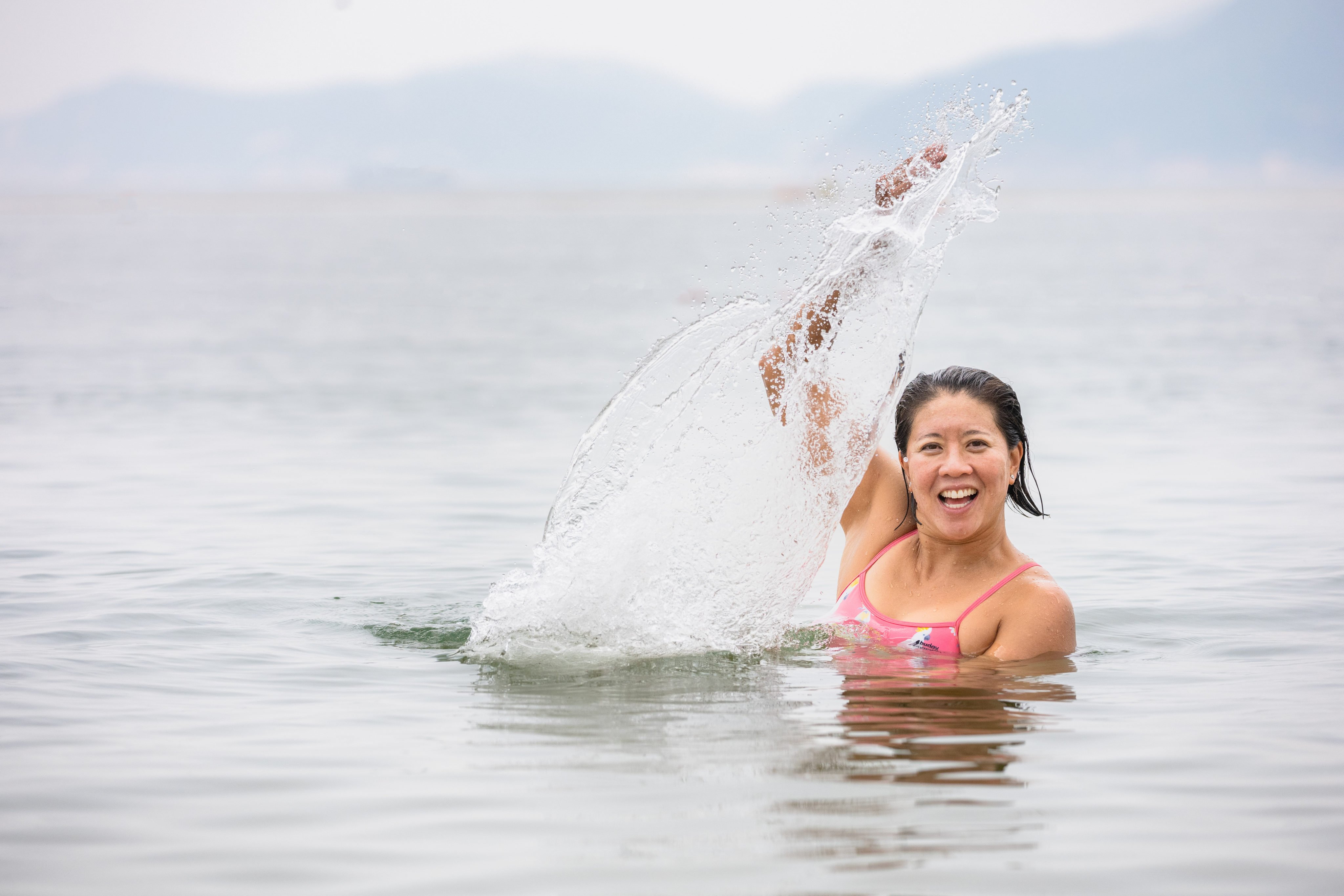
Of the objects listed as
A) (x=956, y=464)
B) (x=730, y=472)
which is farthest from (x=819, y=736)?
(x=730, y=472)

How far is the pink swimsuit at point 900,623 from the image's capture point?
5848 millimetres

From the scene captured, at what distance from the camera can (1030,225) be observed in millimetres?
139500

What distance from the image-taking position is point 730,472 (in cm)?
644

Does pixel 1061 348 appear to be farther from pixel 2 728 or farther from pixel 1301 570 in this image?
pixel 2 728

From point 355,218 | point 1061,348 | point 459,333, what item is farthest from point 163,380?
point 355,218

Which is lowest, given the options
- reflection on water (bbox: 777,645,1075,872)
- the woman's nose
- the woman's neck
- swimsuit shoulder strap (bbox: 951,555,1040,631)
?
reflection on water (bbox: 777,645,1075,872)

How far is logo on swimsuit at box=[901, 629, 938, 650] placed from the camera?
19.5 ft

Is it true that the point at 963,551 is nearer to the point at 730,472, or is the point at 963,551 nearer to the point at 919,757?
the point at 730,472

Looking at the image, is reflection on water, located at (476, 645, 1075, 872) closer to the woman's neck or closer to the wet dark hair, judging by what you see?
the woman's neck

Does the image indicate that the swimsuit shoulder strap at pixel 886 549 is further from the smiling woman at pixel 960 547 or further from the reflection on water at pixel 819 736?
the reflection on water at pixel 819 736

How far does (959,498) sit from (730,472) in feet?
3.81

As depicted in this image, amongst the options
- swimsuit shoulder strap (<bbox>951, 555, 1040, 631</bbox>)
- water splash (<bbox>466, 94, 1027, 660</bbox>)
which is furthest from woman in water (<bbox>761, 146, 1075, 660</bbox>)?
water splash (<bbox>466, 94, 1027, 660</bbox>)

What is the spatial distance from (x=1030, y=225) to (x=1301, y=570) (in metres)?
136

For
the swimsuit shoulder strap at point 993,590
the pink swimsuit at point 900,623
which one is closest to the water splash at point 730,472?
the pink swimsuit at point 900,623
